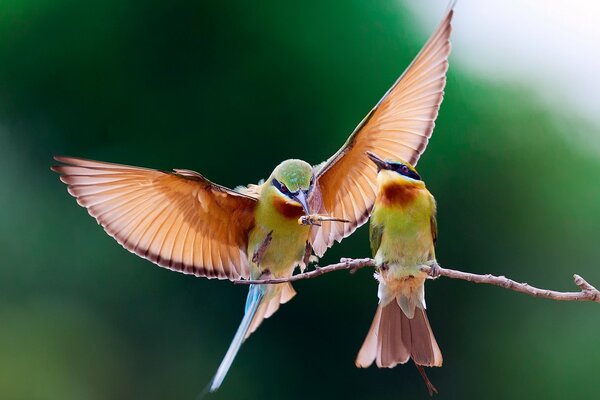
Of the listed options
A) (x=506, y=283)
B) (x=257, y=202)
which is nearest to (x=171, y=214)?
(x=257, y=202)

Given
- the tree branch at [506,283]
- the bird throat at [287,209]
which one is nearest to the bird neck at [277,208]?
the bird throat at [287,209]

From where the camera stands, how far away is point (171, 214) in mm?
1394

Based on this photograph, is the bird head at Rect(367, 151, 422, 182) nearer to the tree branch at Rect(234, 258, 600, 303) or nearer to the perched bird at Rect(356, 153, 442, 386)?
the perched bird at Rect(356, 153, 442, 386)

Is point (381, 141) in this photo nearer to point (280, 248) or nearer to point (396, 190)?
point (396, 190)

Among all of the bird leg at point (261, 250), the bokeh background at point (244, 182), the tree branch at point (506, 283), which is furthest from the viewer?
the bokeh background at point (244, 182)

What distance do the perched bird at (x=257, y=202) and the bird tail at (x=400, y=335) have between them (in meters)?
0.13

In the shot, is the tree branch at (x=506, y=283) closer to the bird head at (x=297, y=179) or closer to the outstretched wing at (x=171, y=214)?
the bird head at (x=297, y=179)

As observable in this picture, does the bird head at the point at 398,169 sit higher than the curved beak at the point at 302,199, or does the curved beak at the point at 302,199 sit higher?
the bird head at the point at 398,169

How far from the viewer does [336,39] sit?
3.79m

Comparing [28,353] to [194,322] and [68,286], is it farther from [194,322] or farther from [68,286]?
[194,322]

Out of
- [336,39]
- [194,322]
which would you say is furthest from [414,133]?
[194,322]

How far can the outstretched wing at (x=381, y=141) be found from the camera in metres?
1.24

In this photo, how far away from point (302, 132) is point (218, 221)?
2179 millimetres

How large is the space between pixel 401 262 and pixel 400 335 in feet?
0.36
